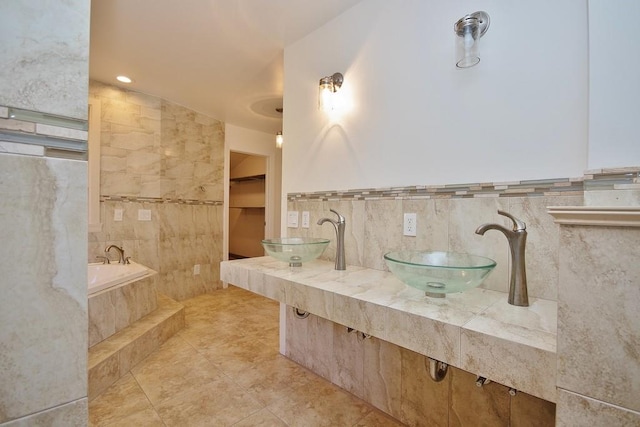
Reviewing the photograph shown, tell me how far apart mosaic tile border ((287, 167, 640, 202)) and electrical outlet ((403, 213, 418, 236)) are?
98 mm

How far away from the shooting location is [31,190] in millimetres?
522

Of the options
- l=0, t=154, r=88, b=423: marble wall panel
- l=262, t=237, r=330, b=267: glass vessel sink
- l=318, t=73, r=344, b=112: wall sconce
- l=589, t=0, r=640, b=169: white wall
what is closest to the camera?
l=0, t=154, r=88, b=423: marble wall panel

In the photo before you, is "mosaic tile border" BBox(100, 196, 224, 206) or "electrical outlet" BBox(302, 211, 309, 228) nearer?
"electrical outlet" BBox(302, 211, 309, 228)

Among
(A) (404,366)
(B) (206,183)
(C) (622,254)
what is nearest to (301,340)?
(A) (404,366)

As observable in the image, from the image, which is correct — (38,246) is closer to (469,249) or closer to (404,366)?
(469,249)

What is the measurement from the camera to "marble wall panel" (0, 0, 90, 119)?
510 millimetres

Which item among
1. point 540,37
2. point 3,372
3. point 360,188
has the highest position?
point 540,37

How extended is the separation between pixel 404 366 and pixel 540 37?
64.4 inches

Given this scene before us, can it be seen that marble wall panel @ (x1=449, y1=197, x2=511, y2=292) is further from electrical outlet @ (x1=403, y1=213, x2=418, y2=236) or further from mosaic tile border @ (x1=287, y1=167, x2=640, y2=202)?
electrical outlet @ (x1=403, y1=213, x2=418, y2=236)

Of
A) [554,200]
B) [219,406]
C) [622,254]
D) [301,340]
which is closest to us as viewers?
[622,254]

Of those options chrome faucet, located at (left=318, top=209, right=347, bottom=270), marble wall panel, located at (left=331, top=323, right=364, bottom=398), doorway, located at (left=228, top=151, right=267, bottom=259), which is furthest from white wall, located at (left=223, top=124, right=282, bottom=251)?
chrome faucet, located at (left=318, top=209, right=347, bottom=270)

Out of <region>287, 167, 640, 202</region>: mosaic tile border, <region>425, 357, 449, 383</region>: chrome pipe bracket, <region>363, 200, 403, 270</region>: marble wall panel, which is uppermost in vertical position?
<region>287, 167, 640, 202</region>: mosaic tile border

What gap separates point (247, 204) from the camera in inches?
227

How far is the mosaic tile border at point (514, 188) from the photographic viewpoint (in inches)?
35.7
